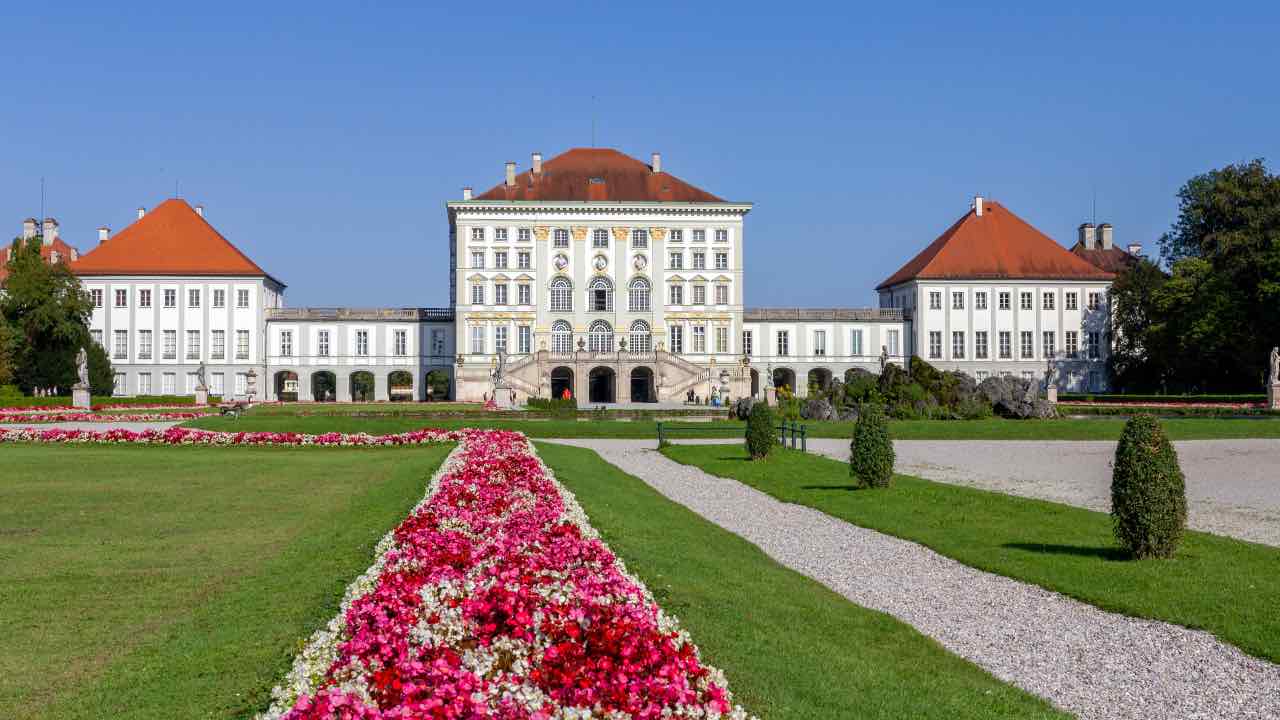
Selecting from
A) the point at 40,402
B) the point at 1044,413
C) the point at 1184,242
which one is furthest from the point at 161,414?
the point at 1184,242

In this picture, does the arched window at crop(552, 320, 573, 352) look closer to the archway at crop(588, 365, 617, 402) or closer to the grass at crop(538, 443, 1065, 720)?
the archway at crop(588, 365, 617, 402)

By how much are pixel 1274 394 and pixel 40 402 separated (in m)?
47.8

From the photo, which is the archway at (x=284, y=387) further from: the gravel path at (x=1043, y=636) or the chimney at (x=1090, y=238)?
the gravel path at (x=1043, y=636)

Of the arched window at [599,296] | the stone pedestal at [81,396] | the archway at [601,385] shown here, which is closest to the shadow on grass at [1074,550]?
the stone pedestal at [81,396]

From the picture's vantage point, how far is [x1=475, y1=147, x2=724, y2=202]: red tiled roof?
7056 cm

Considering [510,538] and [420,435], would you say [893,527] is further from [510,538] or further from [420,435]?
[420,435]

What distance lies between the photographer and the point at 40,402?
45938 millimetres

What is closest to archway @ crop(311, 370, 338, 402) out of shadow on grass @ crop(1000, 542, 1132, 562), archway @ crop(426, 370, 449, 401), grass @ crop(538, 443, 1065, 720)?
archway @ crop(426, 370, 449, 401)

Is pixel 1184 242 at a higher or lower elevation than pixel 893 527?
higher

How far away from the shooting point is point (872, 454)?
711 inches

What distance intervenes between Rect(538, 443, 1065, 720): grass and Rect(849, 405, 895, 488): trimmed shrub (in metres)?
5.86

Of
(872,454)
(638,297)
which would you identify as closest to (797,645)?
(872,454)

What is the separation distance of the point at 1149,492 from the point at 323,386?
2805 inches

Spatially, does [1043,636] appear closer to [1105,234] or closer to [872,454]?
[872,454]
